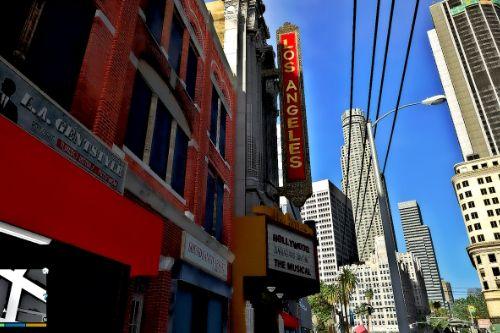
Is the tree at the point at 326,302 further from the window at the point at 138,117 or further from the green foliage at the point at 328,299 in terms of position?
the window at the point at 138,117

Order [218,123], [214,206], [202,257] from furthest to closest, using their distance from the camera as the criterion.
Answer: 1. [218,123]
2. [214,206]
3. [202,257]

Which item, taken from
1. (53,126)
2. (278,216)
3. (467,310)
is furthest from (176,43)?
(467,310)

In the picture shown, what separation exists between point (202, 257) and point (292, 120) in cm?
1213

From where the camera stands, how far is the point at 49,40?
21.7 ft

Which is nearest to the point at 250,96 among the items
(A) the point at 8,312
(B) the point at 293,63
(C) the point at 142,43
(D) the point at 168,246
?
(B) the point at 293,63

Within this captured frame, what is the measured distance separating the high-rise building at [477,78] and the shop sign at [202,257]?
639ft

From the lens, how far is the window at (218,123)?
16484mm

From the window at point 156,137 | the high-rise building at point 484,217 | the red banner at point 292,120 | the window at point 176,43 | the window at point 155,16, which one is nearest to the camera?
the window at point 156,137

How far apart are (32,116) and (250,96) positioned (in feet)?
53.4

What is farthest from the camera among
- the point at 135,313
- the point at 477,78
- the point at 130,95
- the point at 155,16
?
the point at 477,78

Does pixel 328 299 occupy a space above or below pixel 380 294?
below

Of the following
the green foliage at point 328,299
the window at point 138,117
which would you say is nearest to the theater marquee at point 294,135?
the window at point 138,117

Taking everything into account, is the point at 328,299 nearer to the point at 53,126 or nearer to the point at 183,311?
the point at 183,311

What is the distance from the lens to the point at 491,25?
190625mm
